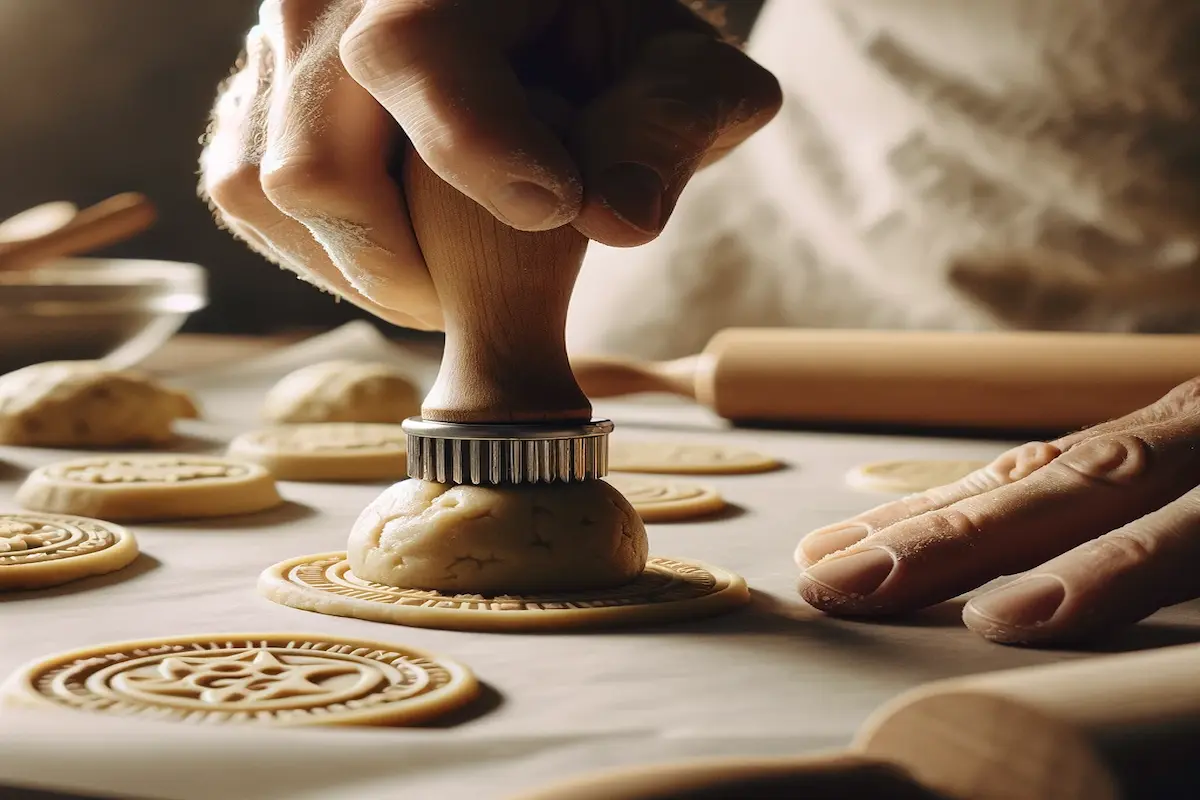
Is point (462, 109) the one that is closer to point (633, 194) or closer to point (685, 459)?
point (633, 194)

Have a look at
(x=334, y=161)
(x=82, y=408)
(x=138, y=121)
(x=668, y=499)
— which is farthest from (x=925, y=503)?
(x=138, y=121)

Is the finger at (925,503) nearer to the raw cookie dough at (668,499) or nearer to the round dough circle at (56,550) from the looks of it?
the raw cookie dough at (668,499)

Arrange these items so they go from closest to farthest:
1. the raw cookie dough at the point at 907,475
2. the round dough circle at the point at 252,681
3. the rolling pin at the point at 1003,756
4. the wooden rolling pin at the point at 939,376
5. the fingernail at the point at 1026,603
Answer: the rolling pin at the point at 1003,756, the round dough circle at the point at 252,681, the fingernail at the point at 1026,603, the raw cookie dough at the point at 907,475, the wooden rolling pin at the point at 939,376

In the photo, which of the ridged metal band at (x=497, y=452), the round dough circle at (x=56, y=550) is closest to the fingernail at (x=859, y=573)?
the ridged metal band at (x=497, y=452)

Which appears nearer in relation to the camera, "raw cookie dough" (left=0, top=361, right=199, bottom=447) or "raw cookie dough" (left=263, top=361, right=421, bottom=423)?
"raw cookie dough" (left=0, top=361, right=199, bottom=447)

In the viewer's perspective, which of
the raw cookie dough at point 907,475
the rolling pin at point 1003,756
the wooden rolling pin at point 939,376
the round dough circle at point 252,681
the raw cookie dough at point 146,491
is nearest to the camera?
the rolling pin at point 1003,756

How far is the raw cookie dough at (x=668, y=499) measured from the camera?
0.88m

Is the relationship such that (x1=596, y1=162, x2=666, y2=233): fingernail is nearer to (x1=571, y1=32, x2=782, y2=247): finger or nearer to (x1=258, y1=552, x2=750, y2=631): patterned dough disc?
(x1=571, y1=32, x2=782, y2=247): finger

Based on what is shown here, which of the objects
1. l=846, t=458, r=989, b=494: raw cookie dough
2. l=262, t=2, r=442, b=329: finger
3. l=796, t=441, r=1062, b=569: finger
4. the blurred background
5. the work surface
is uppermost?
the blurred background

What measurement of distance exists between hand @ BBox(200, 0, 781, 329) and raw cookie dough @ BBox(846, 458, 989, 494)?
417 millimetres

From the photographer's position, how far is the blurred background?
277 centimetres

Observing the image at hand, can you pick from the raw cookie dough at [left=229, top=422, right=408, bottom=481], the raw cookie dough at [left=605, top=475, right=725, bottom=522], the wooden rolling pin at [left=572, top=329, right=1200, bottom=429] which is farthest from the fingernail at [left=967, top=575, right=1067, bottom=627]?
Answer: the wooden rolling pin at [left=572, top=329, right=1200, bottom=429]

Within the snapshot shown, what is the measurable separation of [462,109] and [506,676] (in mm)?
221

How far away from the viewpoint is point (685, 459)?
3.87ft
